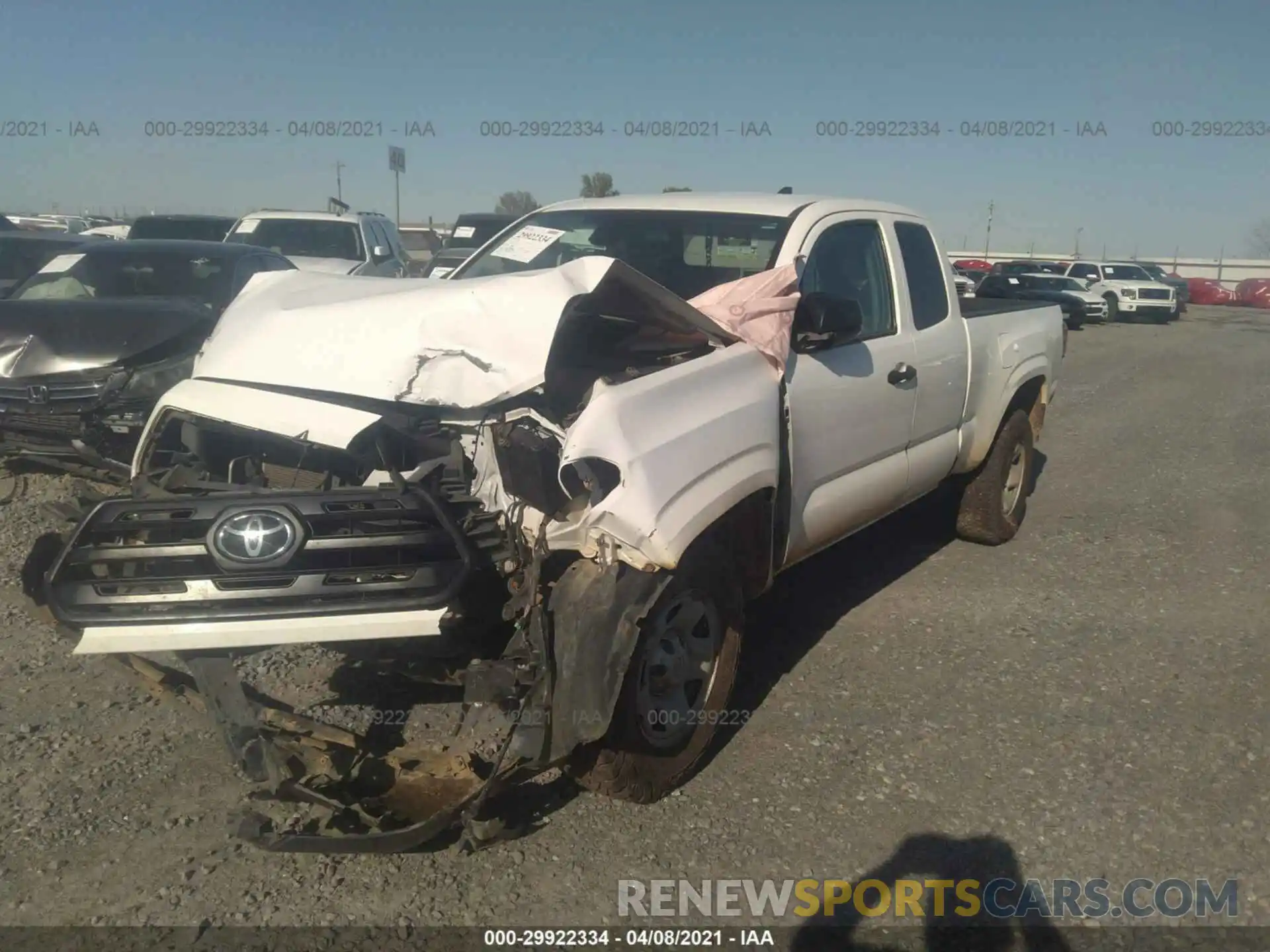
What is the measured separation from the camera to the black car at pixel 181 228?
1312cm

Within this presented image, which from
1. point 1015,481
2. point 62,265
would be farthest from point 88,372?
point 1015,481

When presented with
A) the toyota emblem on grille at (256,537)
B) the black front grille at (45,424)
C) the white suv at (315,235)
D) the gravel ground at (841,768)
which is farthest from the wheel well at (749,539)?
the white suv at (315,235)

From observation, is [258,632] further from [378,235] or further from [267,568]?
[378,235]

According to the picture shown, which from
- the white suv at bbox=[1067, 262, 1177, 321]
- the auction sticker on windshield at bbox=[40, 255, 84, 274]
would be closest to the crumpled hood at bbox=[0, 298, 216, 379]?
the auction sticker on windshield at bbox=[40, 255, 84, 274]

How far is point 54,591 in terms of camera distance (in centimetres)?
288

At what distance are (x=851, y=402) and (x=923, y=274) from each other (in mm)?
1313

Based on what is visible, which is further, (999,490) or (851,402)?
(999,490)

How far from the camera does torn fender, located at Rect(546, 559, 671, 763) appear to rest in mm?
2896

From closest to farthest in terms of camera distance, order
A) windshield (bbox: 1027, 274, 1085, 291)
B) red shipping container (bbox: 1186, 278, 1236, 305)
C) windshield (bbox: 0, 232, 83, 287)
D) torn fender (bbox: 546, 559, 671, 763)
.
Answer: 1. torn fender (bbox: 546, 559, 671, 763)
2. windshield (bbox: 0, 232, 83, 287)
3. windshield (bbox: 1027, 274, 1085, 291)
4. red shipping container (bbox: 1186, 278, 1236, 305)

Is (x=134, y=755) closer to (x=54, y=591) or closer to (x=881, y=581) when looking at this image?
(x=54, y=591)

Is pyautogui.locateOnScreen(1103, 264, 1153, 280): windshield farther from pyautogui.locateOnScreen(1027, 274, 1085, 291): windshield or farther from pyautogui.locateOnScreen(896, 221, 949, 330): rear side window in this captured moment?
pyautogui.locateOnScreen(896, 221, 949, 330): rear side window

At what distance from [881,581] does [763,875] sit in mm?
2798

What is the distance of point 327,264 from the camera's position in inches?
452

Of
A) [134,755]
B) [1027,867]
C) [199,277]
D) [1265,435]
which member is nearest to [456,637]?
[134,755]
